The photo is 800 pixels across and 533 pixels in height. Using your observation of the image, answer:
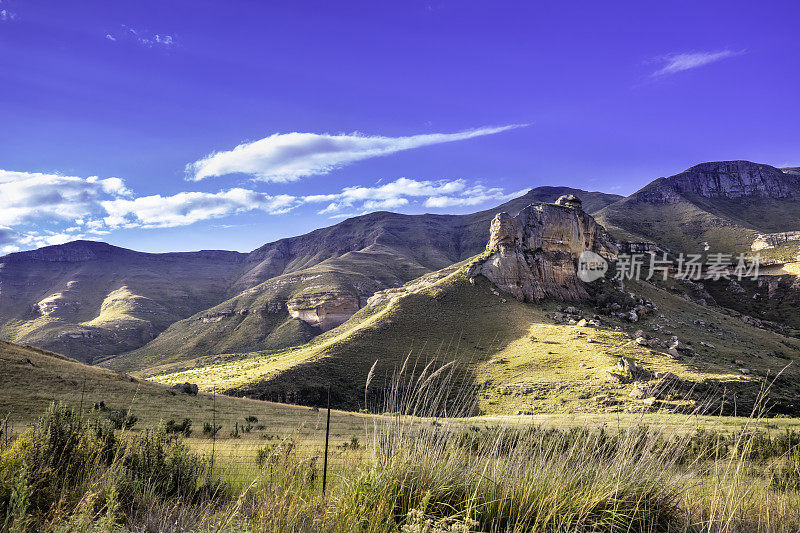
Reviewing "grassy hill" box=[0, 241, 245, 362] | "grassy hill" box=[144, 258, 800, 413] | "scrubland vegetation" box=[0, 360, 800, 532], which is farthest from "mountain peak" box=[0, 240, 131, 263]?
"scrubland vegetation" box=[0, 360, 800, 532]

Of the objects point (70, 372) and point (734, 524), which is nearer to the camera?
point (734, 524)

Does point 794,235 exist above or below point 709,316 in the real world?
above

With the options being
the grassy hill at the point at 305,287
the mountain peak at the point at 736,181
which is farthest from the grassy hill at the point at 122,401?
the mountain peak at the point at 736,181

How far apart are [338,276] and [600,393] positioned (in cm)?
8872

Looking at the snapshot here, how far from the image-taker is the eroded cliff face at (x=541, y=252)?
59.8 metres

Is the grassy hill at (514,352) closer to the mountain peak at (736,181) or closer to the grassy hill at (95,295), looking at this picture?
the grassy hill at (95,295)

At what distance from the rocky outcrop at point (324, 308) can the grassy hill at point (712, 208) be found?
231ft

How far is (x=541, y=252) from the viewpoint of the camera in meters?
65.3

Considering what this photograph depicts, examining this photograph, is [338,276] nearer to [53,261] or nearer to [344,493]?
[344,493]

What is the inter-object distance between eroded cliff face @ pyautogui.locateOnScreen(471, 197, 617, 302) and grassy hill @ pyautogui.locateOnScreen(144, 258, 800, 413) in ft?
10.5

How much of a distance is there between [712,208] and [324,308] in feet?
449

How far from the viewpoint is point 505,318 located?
51.1m

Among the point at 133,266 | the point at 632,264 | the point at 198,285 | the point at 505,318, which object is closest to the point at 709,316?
the point at 632,264

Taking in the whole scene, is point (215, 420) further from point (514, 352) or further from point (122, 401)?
point (514, 352)
